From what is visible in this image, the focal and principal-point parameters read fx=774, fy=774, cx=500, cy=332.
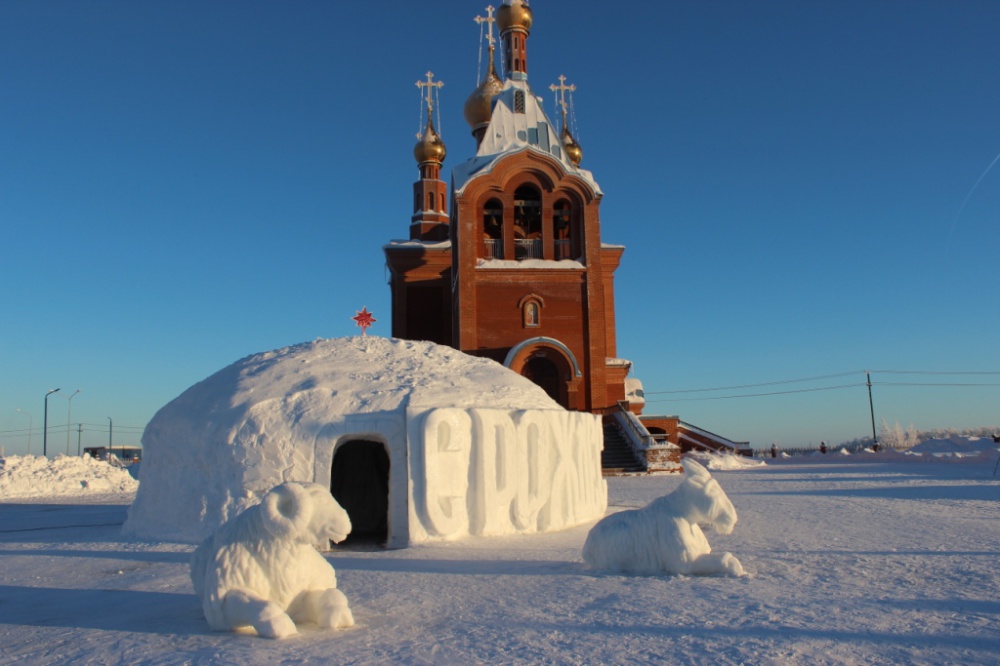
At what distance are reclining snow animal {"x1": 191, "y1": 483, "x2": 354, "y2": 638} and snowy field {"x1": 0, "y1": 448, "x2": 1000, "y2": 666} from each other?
6.0 inches

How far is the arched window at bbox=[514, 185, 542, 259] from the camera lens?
95.0 feet

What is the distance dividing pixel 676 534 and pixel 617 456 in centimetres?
1763

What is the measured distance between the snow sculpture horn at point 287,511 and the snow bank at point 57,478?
2085 centimetres

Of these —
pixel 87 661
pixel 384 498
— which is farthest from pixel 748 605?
pixel 384 498

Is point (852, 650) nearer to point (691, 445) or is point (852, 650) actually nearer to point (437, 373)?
point (437, 373)

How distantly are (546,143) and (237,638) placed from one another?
26.6 metres

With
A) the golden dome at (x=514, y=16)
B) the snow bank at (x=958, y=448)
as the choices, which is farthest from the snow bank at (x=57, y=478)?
the snow bank at (x=958, y=448)

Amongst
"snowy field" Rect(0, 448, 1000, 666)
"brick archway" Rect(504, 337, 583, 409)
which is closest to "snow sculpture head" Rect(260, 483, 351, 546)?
"snowy field" Rect(0, 448, 1000, 666)

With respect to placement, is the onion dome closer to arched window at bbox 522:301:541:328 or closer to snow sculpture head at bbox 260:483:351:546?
arched window at bbox 522:301:541:328

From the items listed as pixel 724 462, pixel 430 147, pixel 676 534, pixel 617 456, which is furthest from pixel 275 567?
pixel 430 147

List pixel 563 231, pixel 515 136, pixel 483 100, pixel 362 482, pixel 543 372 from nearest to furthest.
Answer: pixel 362 482, pixel 543 372, pixel 515 136, pixel 563 231, pixel 483 100

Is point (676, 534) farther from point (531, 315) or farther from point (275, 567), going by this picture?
point (531, 315)

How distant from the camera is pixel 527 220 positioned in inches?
1200

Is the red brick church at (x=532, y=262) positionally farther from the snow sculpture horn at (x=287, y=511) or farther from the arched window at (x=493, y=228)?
the snow sculpture horn at (x=287, y=511)
